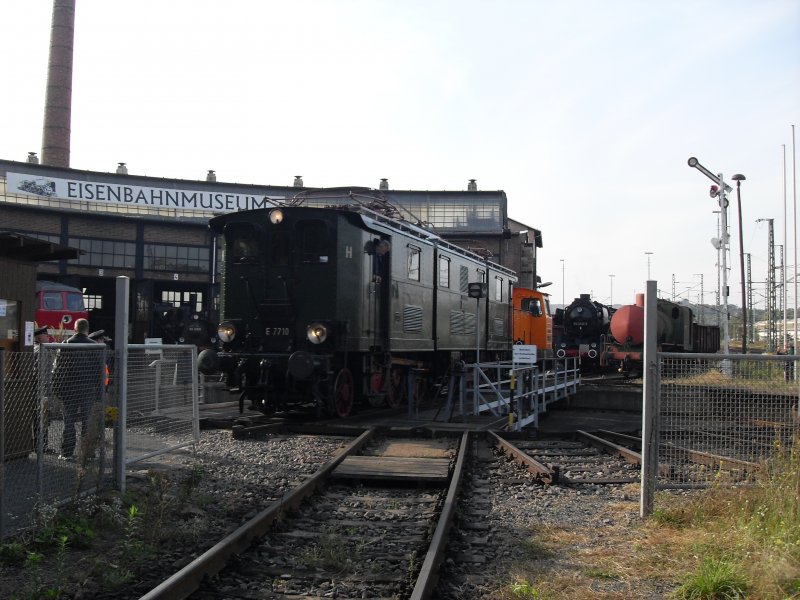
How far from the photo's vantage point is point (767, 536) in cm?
532

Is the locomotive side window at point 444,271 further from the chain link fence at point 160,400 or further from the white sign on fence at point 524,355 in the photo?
the chain link fence at point 160,400

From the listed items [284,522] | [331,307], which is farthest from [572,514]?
[331,307]

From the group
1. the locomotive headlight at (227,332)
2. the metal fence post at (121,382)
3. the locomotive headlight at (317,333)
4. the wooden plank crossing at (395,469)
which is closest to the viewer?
the metal fence post at (121,382)

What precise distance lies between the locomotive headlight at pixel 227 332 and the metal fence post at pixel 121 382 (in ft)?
19.0

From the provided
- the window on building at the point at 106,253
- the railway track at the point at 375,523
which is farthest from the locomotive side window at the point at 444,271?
the window on building at the point at 106,253

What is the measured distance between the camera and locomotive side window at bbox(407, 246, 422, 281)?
48.6 ft

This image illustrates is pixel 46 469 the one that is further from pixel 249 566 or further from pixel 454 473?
pixel 454 473

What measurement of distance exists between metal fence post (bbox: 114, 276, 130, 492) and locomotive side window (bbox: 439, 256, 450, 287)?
9.92m

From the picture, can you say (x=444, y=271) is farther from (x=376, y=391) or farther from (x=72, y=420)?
(x=72, y=420)

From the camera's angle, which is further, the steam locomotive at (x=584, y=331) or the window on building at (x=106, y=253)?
the window on building at (x=106, y=253)

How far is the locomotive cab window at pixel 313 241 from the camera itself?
504 inches

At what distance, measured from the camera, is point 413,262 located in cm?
1503

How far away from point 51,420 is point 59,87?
3800cm

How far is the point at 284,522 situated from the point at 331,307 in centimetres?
662
